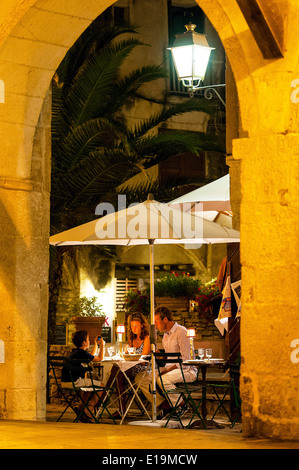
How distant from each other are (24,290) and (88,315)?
350 inches

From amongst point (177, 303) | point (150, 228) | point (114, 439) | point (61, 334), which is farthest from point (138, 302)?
point (114, 439)

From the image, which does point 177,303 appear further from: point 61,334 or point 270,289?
point 270,289

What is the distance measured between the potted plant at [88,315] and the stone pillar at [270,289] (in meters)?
9.53

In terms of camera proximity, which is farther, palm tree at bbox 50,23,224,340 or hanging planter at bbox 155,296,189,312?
hanging planter at bbox 155,296,189,312

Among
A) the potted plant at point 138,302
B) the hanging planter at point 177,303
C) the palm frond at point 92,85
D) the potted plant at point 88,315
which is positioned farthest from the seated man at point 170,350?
the palm frond at point 92,85

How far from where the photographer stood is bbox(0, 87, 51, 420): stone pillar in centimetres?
775

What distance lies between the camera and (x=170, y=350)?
30.3ft

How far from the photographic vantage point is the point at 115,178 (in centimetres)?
1403

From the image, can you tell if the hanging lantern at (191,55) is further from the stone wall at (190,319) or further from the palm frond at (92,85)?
the stone wall at (190,319)

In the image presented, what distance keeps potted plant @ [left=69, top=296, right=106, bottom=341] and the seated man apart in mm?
5527

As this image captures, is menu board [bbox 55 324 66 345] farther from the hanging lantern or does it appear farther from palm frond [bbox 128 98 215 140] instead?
the hanging lantern

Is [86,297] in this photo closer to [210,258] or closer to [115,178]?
[210,258]

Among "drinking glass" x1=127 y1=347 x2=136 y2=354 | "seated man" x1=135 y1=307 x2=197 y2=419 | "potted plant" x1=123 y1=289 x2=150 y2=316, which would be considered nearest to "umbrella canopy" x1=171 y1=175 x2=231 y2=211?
"seated man" x1=135 y1=307 x2=197 y2=419
